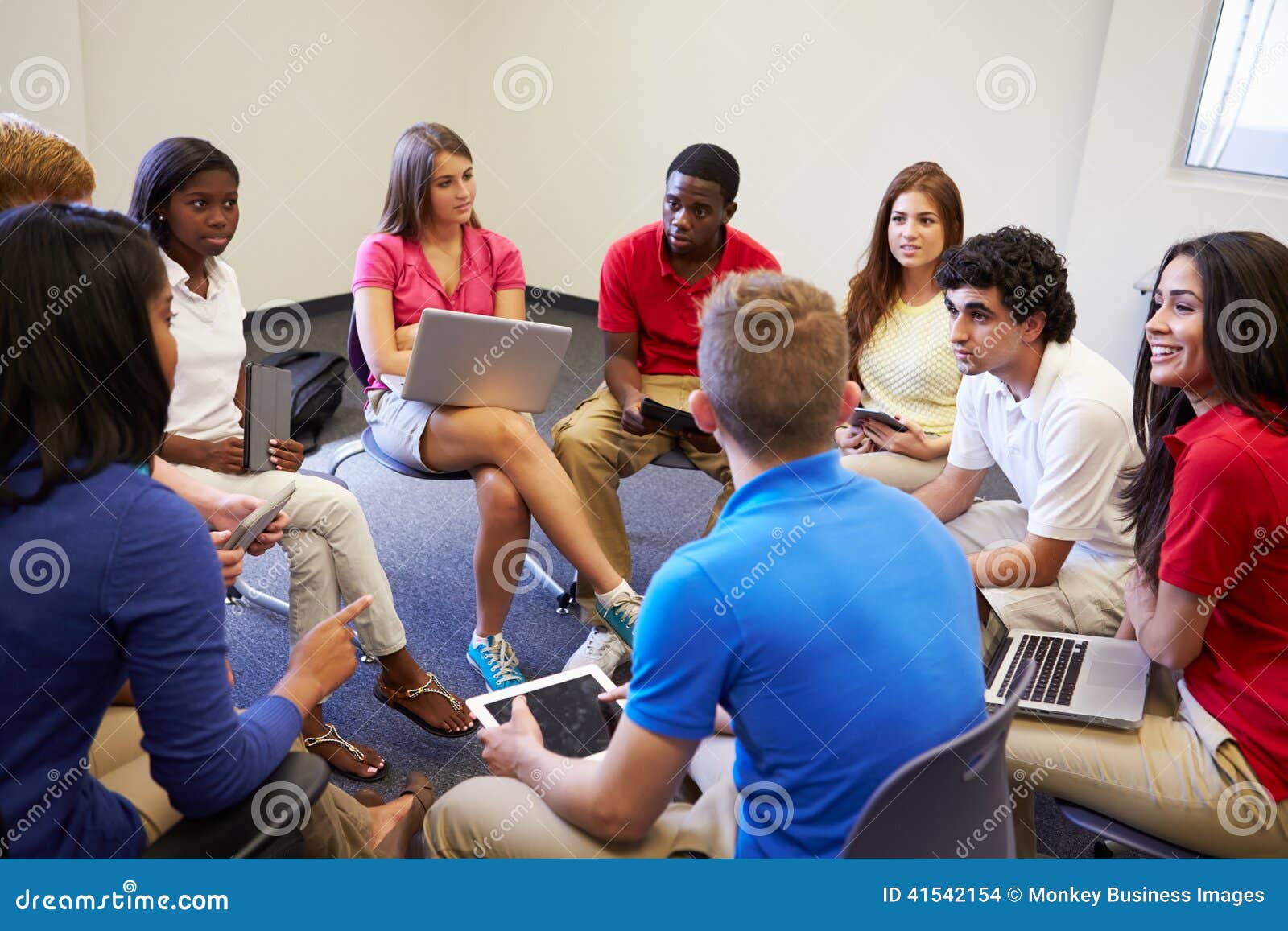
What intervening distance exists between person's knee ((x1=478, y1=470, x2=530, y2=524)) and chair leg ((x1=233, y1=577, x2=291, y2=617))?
62cm

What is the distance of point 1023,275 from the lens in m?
2.08

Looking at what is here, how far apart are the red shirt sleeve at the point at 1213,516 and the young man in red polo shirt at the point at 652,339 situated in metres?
1.31

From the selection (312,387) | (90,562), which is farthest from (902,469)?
(312,387)

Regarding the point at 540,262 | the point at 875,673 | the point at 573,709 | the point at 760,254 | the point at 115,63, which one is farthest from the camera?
the point at 540,262

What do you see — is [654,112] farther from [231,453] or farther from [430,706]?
[430,706]

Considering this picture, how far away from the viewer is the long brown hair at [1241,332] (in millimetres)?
1575

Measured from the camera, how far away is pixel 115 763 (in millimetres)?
1479

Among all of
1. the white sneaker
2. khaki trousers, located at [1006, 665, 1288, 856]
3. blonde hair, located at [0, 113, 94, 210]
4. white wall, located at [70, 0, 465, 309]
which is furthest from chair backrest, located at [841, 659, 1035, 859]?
white wall, located at [70, 0, 465, 309]

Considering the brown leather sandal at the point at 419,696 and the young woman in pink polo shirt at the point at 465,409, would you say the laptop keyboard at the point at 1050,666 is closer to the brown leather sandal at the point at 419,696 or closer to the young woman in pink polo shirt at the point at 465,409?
the young woman in pink polo shirt at the point at 465,409

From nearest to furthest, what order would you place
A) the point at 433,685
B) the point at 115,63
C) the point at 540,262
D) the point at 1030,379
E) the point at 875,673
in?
1. the point at 875,673
2. the point at 1030,379
3. the point at 433,685
4. the point at 115,63
5. the point at 540,262

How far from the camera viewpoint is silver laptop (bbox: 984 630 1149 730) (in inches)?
64.4

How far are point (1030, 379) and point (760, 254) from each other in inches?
38.9
